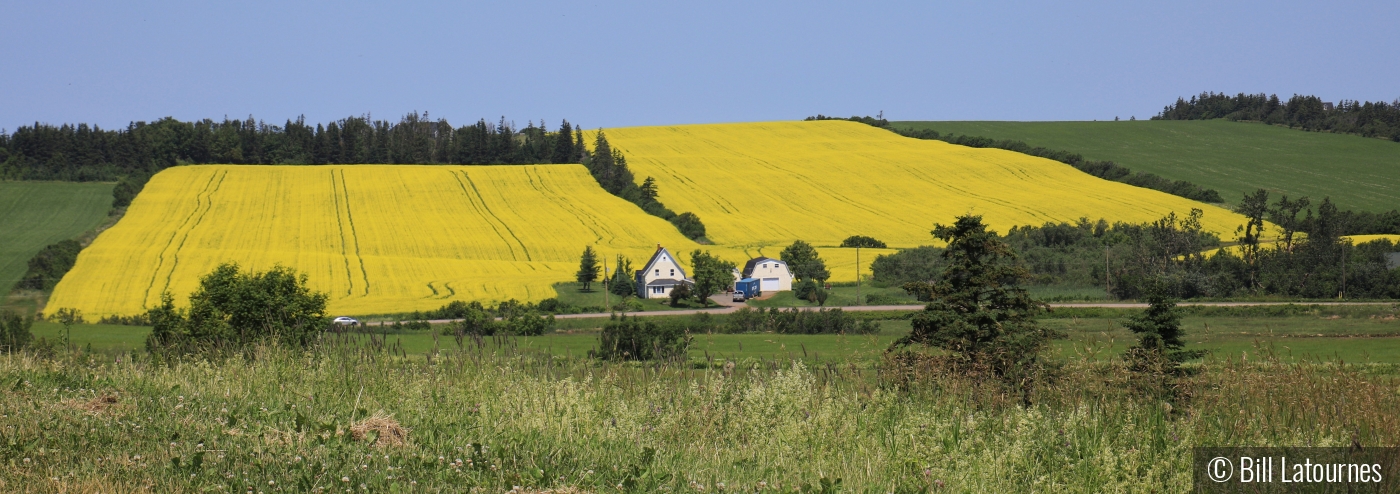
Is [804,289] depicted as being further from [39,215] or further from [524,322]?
[39,215]

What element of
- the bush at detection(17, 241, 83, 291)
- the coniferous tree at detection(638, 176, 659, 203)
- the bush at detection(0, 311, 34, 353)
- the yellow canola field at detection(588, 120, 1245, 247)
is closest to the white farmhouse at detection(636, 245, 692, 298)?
the yellow canola field at detection(588, 120, 1245, 247)

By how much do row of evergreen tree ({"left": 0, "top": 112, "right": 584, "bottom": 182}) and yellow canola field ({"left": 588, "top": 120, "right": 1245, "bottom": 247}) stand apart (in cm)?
1341

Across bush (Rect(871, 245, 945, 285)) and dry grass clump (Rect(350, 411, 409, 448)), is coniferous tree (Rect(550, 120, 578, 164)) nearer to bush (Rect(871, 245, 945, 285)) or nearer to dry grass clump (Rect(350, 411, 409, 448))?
bush (Rect(871, 245, 945, 285))

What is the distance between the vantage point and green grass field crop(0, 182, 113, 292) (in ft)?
239

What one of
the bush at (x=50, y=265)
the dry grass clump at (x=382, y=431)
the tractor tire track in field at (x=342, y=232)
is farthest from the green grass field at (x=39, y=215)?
the dry grass clump at (x=382, y=431)

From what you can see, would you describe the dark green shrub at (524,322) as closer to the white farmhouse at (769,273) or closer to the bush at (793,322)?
the bush at (793,322)

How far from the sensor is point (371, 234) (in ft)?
276

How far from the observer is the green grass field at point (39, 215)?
7286cm

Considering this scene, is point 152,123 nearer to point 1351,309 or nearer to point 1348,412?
point 1351,309

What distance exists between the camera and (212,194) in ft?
327

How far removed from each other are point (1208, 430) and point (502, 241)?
77830 millimetres

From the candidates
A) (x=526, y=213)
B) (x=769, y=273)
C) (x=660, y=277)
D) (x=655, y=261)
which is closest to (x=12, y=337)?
(x=660, y=277)

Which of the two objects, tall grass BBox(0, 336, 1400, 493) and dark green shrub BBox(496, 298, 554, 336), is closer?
tall grass BBox(0, 336, 1400, 493)

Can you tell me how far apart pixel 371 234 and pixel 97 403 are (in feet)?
266
